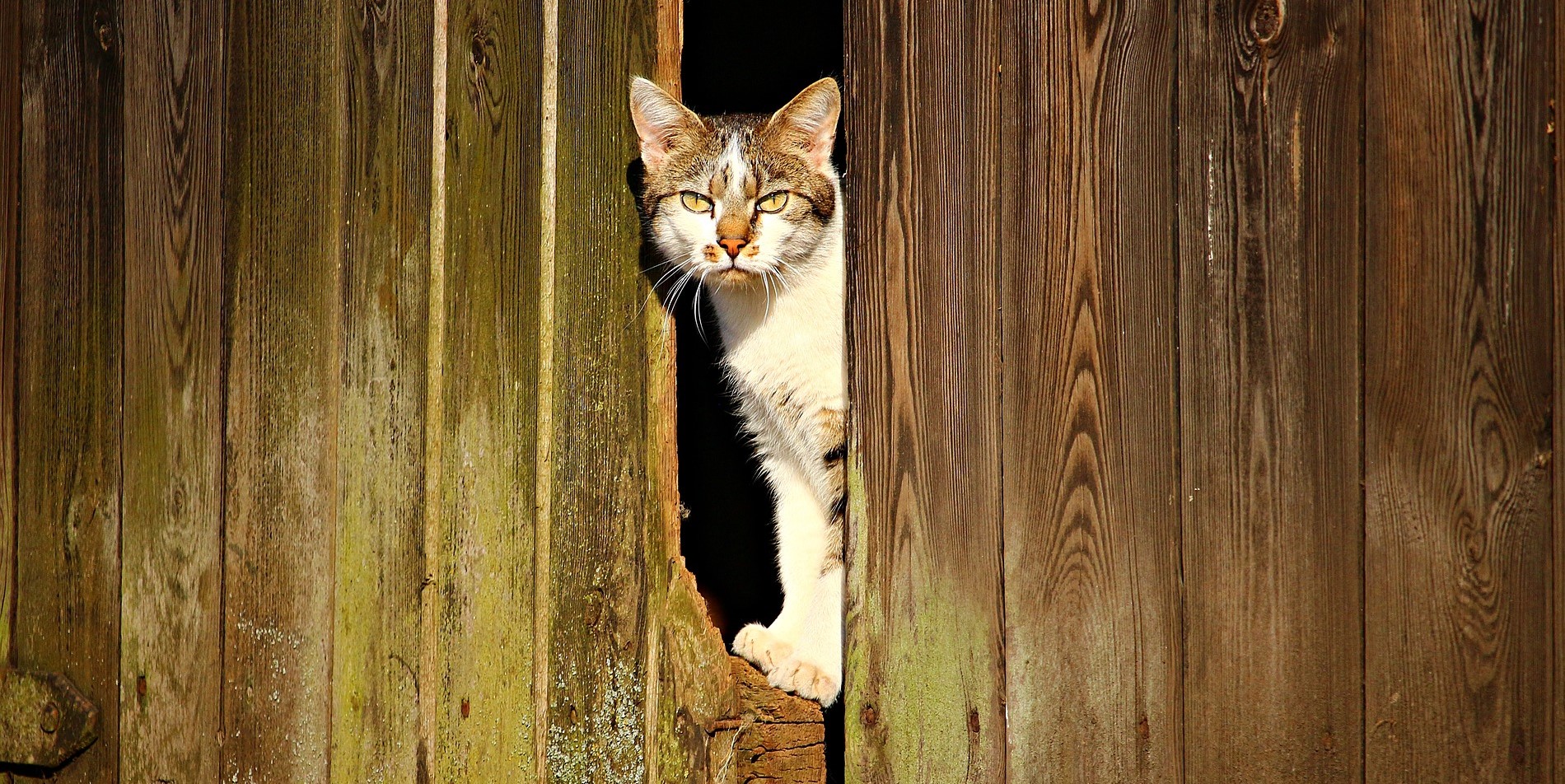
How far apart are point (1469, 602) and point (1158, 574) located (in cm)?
43

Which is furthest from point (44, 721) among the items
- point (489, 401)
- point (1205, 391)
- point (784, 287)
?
point (1205, 391)

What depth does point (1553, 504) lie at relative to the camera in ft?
5.08

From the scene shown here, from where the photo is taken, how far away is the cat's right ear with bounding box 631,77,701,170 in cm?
212

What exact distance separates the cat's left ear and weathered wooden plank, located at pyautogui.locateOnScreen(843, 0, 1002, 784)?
0.81m

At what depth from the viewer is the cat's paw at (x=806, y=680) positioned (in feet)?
7.64

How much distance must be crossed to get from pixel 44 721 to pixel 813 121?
2204 millimetres

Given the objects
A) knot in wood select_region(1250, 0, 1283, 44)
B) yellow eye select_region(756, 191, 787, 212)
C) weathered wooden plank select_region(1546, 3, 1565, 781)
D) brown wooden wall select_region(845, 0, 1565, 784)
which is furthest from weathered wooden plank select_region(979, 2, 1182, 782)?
yellow eye select_region(756, 191, 787, 212)

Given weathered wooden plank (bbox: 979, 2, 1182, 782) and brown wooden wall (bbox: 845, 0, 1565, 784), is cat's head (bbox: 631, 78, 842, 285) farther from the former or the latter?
weathered wooden plank (bbox: 979, 2, 1182, 782)

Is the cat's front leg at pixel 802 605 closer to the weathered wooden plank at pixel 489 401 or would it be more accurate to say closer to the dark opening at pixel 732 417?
the weathered wooden plank at pixel 489 401

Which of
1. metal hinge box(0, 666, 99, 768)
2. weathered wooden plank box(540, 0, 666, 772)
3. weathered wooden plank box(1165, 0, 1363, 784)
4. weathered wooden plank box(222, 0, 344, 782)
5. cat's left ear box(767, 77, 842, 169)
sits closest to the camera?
weathered wooden plank box(1165, 0, 1363, 784)

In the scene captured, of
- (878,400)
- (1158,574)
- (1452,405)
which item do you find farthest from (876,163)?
(1452,405)

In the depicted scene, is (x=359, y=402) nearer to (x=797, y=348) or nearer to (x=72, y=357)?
(x=72, y=357)

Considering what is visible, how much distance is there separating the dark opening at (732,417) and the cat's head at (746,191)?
69.2 inches

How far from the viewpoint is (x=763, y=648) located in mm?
2486
